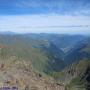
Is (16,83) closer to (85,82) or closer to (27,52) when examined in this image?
(85,82)

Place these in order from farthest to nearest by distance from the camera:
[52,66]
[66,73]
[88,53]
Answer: [88,53] → [52,66] → [66,73]

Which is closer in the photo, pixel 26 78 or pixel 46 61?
pixel 26 78

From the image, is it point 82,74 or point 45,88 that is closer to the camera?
point 45,88

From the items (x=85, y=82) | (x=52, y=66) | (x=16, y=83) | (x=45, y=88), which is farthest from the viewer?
(x=52, y=66)

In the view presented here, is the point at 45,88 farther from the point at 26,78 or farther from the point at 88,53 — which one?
the point at 88,53

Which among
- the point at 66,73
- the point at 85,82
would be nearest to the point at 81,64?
the point at 66,73

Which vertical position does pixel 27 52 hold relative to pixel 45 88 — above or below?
above

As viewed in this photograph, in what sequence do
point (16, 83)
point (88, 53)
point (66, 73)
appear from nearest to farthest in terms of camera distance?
point (16, 83), point (66, 73), point (88, 53)

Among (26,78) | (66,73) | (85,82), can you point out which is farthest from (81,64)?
(26,78)

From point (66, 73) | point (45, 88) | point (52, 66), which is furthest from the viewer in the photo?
point (52, 66)
